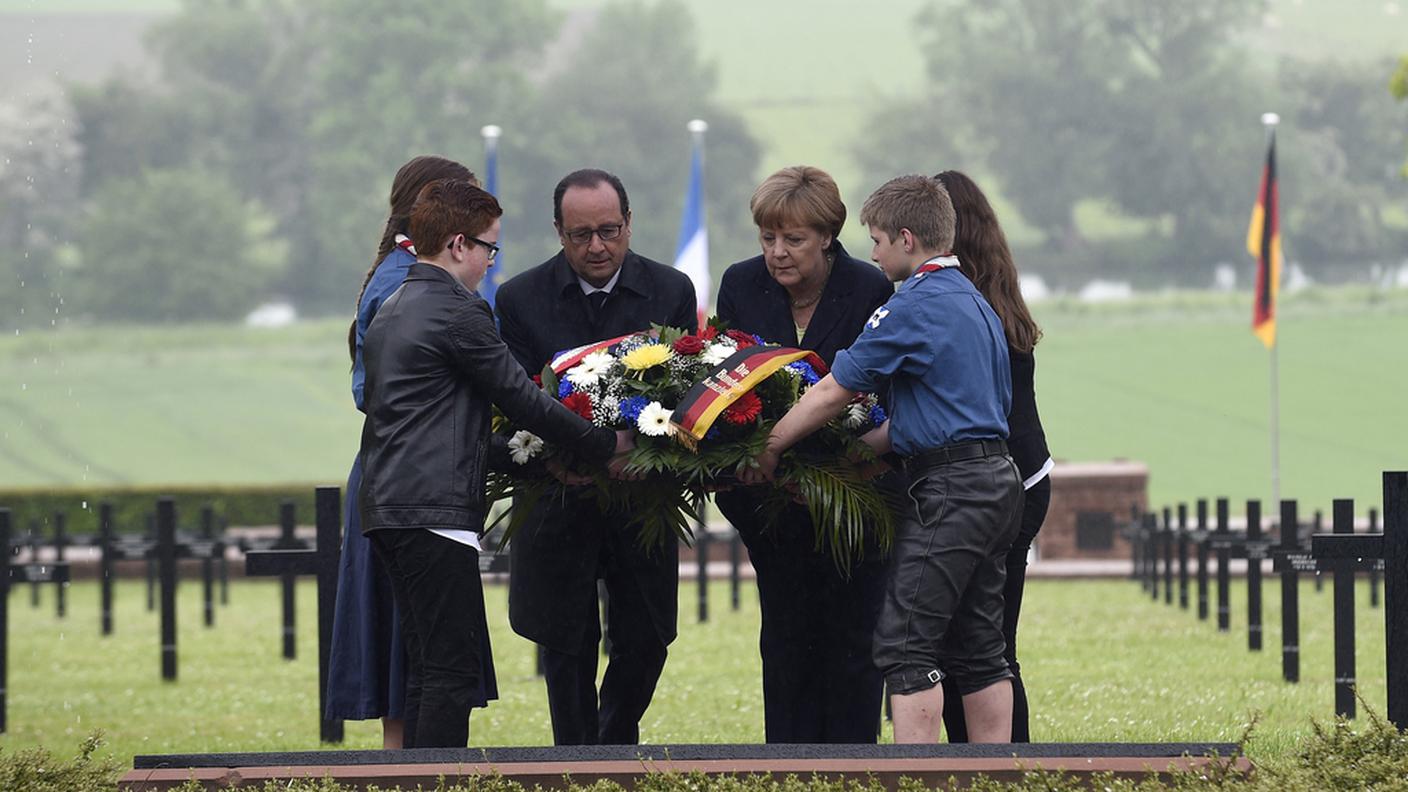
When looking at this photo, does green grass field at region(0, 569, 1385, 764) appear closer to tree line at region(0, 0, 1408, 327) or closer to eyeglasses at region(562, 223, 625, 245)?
eyeglasses at region(562, 223, 625, 245)

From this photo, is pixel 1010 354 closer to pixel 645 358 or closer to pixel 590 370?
pixel 645 358

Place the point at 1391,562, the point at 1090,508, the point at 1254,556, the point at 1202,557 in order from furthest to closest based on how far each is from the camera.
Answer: the point at 1090,508, the point at 1202,557, the point at 1254,556, the point at 1391,562

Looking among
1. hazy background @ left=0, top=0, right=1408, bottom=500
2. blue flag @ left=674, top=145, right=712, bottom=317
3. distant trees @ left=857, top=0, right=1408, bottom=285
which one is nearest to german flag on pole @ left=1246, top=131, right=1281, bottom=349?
blue flag @ left=674, top=145, right=712, bottom=317

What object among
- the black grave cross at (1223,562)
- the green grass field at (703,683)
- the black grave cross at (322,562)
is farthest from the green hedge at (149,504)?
the black grave cross at (322,562)

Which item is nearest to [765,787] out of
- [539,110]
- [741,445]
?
[741,445]

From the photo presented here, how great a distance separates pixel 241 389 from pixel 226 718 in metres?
51.1

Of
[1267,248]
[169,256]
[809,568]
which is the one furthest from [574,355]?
[169,256]

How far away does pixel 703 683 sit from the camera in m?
12.7

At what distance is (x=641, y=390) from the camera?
662 centimetres

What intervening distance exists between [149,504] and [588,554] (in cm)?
2594

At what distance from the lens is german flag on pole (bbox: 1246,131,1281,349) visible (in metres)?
25.8

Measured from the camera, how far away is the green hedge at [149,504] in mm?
31219

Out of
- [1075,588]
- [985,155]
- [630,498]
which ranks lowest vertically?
[1075,588]

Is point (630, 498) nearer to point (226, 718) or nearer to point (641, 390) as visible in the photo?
point (641, 390)
